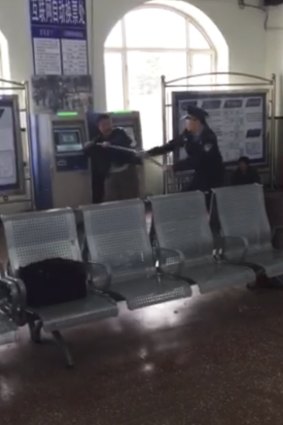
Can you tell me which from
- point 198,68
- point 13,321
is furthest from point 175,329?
point 198,68

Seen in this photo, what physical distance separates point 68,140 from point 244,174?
2410 millimetres

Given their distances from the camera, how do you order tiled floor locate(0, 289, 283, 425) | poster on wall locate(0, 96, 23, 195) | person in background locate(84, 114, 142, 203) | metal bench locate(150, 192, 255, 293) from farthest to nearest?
person in background locate(84, 114, 142, 203), poster on wall locate(0, 96, 23, 195), metal bench locate(150, 192, 255, 293), tiled floor locate(0, 289, 283, 425)

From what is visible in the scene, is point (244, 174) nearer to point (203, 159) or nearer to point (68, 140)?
point (203, 159)

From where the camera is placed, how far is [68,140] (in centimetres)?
696

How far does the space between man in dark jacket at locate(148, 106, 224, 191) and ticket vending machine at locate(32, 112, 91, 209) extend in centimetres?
94

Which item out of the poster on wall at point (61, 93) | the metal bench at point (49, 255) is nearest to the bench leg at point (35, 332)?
the metal bench at point (49, 255)

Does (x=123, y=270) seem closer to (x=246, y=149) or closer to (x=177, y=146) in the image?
(x=177, y=146)

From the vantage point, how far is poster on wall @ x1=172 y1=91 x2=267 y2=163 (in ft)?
25.1

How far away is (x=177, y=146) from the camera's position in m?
6.96

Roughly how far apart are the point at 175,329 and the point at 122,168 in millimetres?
4024

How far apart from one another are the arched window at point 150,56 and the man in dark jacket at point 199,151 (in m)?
1.58

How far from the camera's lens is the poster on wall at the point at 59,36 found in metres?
7.09

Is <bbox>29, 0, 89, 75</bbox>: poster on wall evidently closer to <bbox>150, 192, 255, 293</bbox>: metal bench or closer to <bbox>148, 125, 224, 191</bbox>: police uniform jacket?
<bbox>148, 125, 224, 191</bbox>: police uniform jacket

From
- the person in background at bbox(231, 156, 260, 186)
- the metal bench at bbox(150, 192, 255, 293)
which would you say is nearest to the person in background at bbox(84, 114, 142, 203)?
the person in background at bbox(231, 156, 260, 186)
